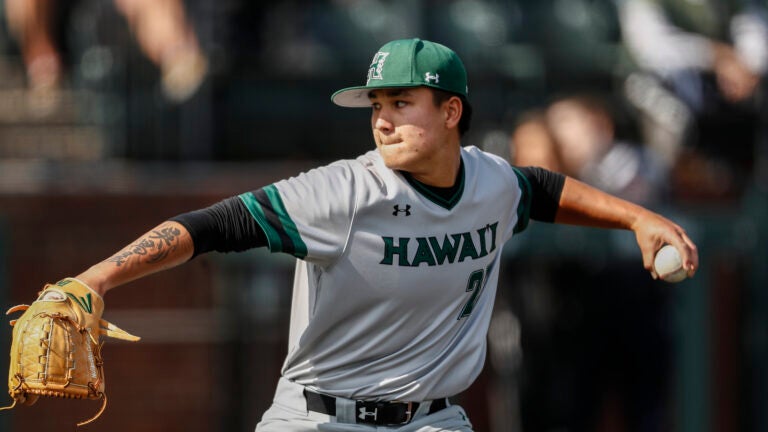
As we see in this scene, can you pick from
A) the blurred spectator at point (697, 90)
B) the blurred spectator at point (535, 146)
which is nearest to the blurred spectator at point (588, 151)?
the blurred spectator at point (535, 146)

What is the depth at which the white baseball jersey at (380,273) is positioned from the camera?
4.05 metres

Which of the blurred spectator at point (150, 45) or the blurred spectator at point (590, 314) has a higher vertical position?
the blurred spectator at point (150, 45)

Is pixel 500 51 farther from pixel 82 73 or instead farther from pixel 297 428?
pixel 297 428

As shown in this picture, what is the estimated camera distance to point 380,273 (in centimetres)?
413

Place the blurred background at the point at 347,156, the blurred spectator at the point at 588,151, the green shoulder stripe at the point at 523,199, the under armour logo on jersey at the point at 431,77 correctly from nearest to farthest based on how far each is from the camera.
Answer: the under armour logo on jersey at the point at 431,77 → the green shoulder stripe at the point at 523,199 → the blurred spectator at the point at 588,151 → the blurred background at the point at 347,156

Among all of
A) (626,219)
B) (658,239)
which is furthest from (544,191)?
(658,239)

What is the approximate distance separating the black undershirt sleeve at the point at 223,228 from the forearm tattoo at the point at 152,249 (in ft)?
0.22

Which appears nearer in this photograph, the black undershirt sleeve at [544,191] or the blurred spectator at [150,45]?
the black undershirt sleeve at [544,191]

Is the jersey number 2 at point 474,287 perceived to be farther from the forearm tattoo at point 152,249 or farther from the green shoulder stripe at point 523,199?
the forearm tattoo at point 152,249

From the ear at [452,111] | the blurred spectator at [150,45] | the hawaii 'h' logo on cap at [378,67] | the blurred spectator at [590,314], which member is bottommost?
the blurred spectator at [590,314]

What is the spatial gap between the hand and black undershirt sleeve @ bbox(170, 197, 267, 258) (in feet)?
4.05

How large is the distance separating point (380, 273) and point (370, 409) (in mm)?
439

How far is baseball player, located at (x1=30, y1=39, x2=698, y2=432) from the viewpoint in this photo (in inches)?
160

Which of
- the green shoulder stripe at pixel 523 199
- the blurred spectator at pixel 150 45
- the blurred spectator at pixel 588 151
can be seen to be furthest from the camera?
the blurred spectator at pixel 150 45
